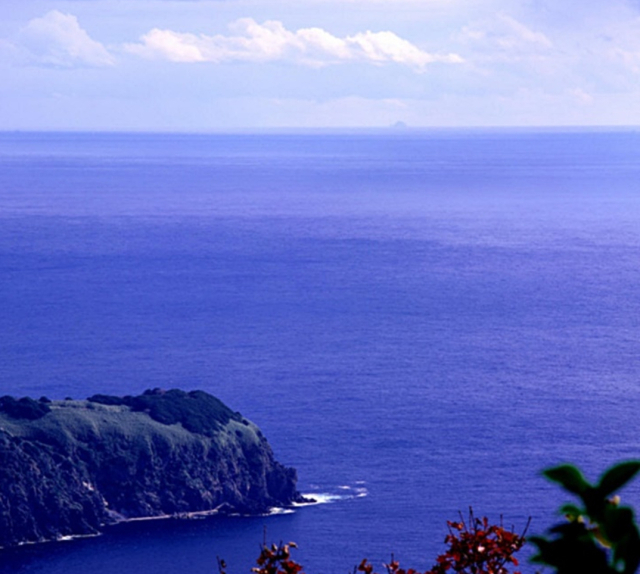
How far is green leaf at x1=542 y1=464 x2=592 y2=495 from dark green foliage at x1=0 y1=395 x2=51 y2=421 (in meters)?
73.6

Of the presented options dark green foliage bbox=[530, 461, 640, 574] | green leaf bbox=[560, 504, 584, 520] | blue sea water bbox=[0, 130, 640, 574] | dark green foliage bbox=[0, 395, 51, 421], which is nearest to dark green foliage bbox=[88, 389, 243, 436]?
dark green foliage bbox=[0, 395, 51, 421]

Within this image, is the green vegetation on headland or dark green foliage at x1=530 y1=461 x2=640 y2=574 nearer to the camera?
dark green foliage at x1=530 y1=461 x2=640 y2=574

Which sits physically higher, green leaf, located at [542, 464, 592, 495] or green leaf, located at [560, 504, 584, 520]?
green leaf, located at [542, 464, 592, 495]

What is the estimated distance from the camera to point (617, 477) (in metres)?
4.68

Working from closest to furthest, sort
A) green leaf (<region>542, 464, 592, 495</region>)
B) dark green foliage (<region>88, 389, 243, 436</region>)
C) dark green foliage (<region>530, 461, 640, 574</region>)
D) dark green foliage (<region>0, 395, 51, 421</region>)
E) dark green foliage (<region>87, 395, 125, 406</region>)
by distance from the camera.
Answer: dark green foliage (<region>530, 461, 640, 574</region>) → green leaf (<region>542, 464, 592, 495</region>) → dark green foliage (<region>0, 395, 51, 421</region>) → dark green foliage (<region>88, 389, 243, 436</region>) → dark green foliage (<region>87, 395, 125, 406</region>)

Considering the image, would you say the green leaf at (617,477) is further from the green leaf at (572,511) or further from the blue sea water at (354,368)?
the blue sea water at (354,368)

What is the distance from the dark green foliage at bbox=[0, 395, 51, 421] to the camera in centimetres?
7612

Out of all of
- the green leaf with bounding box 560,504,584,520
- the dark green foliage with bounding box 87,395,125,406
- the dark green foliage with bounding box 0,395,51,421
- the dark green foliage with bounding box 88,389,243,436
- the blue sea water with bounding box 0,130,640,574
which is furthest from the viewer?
the dark green foliage with bounding box 87,395,125,406

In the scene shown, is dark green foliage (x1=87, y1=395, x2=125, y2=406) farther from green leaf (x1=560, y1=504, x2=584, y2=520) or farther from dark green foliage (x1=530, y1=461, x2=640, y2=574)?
dark green foliage (x1=530, y1=461, x2=640, y2=574)

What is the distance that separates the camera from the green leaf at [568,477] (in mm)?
4746

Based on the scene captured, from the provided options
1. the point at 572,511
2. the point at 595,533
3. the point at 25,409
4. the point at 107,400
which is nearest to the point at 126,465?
the point at 25,409

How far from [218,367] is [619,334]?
4539cm

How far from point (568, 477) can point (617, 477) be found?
0.61ft

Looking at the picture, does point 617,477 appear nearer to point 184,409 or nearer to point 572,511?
point 572,511
